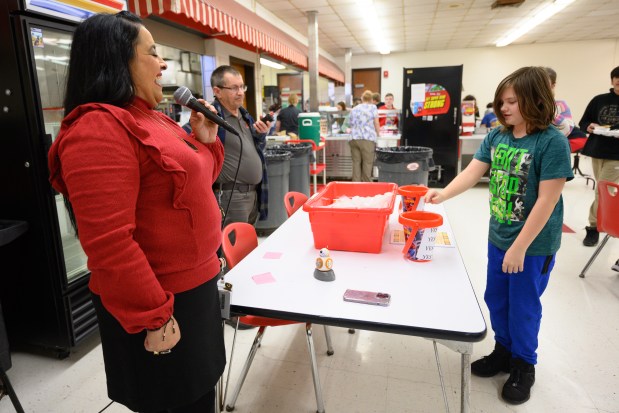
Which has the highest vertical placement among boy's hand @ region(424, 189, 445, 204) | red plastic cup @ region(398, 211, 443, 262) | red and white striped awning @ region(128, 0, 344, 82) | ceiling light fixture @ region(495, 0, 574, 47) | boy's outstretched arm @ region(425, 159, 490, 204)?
ceiling light fixture @ region(495, 0, 574, 47)

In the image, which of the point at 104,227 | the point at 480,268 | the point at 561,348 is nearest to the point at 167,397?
the point at 104,227

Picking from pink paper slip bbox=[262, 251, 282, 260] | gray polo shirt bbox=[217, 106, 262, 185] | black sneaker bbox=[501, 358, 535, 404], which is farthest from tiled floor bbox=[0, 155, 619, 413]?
gray polo shirt bbox=[217, 106, 262, 185]

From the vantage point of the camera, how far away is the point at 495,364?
2.11 m

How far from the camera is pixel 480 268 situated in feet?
11.7

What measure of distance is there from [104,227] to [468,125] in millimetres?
7301

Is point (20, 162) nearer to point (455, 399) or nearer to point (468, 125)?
point (455, 399)

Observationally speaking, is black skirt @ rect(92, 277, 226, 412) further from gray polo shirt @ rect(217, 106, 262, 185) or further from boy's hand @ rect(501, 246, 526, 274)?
gray polo shirt @ rect(217, 106, 262, 185)

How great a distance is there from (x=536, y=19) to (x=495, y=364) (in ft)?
33.3

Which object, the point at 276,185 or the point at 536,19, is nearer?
the point at 276,185

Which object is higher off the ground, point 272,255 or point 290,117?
point 290,117

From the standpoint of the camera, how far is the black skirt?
1.10 metres

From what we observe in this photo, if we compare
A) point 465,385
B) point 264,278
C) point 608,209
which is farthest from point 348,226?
point 608,209

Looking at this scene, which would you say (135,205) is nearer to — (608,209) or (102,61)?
(102,61)

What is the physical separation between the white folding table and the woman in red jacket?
267 millimetres
